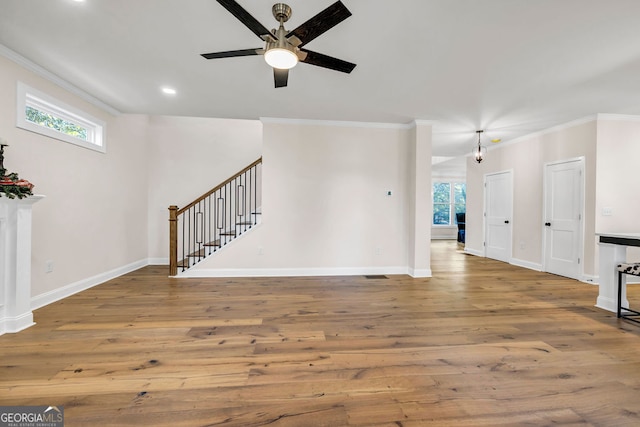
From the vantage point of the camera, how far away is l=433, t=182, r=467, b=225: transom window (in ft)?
36.1

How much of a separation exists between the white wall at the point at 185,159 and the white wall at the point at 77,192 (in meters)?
0.28

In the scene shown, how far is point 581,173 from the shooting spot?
14.5 ft

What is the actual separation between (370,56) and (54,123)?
3.96m

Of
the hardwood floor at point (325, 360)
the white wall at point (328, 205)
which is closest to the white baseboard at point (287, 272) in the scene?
the white wall at point (328, 205)

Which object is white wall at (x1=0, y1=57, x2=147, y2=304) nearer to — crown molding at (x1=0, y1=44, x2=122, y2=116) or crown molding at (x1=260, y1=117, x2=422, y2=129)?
crown molding at (x1=0, y1=44, x2=122, y2=116)

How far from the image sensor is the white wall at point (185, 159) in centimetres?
550

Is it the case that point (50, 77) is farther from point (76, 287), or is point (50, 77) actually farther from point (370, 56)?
point (370, 56)

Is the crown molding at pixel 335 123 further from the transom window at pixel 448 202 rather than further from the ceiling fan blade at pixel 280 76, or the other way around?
the transom window at pixel 448 202

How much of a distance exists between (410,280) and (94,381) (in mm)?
4057

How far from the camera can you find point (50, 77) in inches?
123

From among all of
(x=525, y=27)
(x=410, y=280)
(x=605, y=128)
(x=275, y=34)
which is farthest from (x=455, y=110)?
(x=275, y=34)

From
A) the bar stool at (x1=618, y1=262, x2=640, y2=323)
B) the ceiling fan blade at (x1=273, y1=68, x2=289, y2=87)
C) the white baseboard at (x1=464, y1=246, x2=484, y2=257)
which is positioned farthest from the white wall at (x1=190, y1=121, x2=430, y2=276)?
the white baseboard at (x1=464, y1=246, x2=484, y2=257)

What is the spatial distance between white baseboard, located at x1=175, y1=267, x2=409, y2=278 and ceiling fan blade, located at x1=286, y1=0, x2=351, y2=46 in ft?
11.8

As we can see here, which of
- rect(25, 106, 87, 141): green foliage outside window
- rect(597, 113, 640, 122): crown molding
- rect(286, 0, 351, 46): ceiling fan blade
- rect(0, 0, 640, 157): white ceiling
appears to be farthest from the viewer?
rect(597, 113, 640, 122): crown molding
